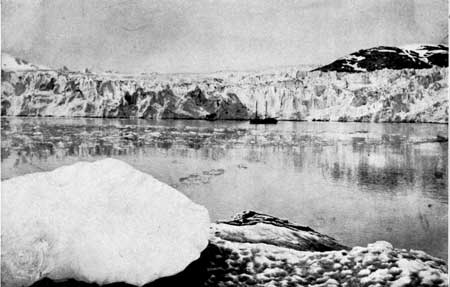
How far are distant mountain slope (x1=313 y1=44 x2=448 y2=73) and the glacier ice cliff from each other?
6 centimetres

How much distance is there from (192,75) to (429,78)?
164 centimetres

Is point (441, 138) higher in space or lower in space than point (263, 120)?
lower

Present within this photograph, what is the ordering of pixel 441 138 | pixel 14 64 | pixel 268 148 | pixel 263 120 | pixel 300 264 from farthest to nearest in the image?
pixel 263 120 → pixel 14 64 → pixel 268 148 → pixel 441 138 → pixel 300 264

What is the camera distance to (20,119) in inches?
124

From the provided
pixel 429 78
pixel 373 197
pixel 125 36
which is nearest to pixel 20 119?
pixel 125 36

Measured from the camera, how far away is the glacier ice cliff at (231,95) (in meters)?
3.15

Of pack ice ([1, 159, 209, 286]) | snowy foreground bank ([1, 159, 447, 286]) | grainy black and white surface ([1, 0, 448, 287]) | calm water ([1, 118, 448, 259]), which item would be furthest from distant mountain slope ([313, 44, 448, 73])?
pack ice ([1, 159, 209, 286])

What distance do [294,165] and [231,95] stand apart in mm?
754

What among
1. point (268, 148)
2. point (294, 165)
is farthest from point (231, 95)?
point (294, 165)

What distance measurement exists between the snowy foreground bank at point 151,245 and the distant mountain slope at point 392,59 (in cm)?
120

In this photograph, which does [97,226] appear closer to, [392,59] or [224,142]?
[224,142]

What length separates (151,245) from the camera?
259 cm

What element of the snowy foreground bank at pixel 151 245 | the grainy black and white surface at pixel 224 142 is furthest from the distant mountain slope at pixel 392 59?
the snowy foreground bank at pixel 151 245

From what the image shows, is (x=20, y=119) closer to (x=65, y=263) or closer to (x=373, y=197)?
(x=65, y=263)
